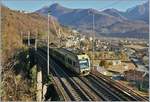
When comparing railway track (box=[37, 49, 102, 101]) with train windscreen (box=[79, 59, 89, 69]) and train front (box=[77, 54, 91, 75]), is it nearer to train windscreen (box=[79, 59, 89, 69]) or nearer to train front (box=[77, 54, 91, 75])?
train front (box=[77, 54, 91, 75])

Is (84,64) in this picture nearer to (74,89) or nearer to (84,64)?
(84,64)

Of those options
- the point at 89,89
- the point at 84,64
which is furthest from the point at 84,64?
the point at 89,89

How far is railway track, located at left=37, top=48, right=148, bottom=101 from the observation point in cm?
2608

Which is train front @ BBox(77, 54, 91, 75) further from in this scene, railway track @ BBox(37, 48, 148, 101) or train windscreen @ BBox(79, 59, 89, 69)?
railway track @ BBox(37, 48, 148, 101)

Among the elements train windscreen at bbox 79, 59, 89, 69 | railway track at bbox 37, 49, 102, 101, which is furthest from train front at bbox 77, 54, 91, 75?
railway track at bbox 37, 49, 102, 101

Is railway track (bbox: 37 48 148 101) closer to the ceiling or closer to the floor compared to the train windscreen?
closer to the floor

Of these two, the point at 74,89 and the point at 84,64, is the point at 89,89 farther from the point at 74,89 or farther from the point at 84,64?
the point at 84,64

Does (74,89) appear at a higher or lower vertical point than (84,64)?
lower

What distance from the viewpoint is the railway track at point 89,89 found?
2608cm

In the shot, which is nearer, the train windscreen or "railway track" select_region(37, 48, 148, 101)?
"railway track" select_region(37, 48, 148, 101)

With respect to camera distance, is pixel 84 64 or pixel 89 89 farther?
pixel 84 64

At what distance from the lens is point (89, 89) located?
97.9 ft

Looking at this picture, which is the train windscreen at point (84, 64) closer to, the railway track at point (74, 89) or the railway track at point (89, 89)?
the railway track at point (89, 89)

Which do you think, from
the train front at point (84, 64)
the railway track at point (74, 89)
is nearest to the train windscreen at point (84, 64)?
the train front at point (84, 64)
